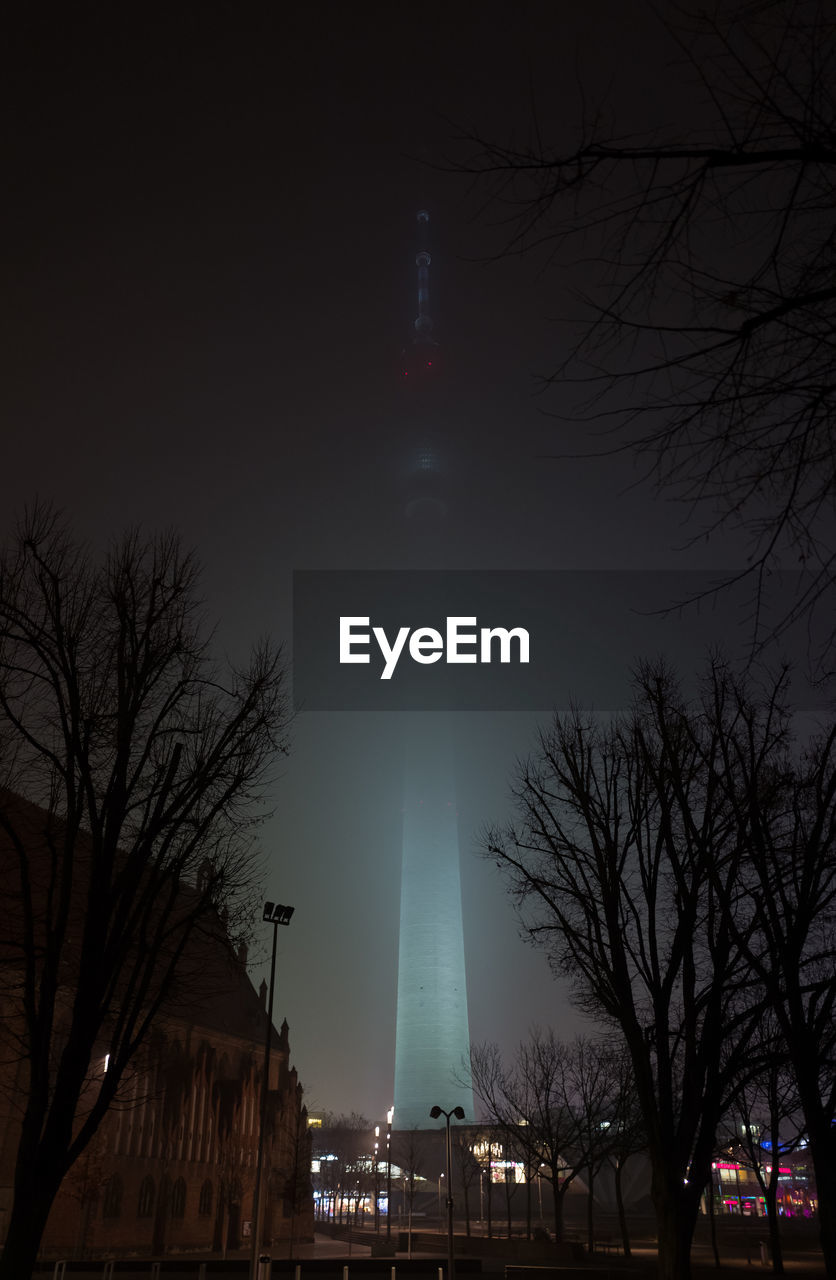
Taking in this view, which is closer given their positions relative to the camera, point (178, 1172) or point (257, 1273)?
point (257, 1273)

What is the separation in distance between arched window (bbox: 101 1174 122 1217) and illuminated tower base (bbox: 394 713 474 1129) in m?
59.4

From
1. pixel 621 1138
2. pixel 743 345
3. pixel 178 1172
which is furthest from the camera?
pixel 178 1172

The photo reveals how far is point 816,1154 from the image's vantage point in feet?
45.4

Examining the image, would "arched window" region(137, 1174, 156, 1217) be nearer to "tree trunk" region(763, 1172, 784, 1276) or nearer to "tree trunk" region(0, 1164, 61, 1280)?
"tree trunk" region(763, 1172, 784, 1276)

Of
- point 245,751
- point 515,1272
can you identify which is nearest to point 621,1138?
point 515,1272

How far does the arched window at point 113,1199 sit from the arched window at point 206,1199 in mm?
10496

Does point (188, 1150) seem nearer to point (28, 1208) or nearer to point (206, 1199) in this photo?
point (206, 1199)

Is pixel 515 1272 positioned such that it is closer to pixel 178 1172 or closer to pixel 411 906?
pixel 178 1172

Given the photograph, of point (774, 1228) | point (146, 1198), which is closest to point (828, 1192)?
point (774, 1228)

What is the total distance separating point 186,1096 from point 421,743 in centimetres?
7353

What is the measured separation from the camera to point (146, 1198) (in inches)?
2119

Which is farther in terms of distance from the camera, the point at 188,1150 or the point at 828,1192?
the point at 188,1150

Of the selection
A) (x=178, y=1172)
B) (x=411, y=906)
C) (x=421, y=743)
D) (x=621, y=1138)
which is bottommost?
(x=178, y=1172)

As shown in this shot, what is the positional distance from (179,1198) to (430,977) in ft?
187
